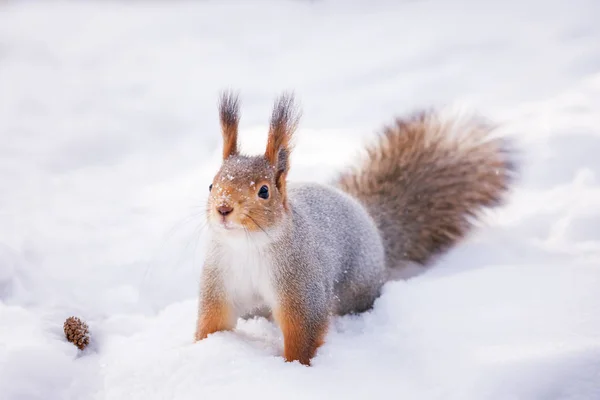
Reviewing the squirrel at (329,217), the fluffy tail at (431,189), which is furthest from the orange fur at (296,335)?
the fluffy tail at (431,189)

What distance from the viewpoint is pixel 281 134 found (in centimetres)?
146

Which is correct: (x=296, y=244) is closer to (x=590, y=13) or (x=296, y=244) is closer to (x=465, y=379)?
(x=465, y=379)

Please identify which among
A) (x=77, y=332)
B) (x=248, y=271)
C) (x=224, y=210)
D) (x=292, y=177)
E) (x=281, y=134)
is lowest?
(x=77, y=332)

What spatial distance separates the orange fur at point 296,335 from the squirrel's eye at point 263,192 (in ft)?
0.97

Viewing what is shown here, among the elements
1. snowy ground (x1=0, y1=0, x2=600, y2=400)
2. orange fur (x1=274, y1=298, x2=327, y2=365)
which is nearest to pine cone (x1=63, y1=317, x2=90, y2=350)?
snowy ground (x1=0, y1=0, x2=600, y2=400)

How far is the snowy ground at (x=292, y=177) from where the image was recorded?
1277mm

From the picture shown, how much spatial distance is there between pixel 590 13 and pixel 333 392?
368cm

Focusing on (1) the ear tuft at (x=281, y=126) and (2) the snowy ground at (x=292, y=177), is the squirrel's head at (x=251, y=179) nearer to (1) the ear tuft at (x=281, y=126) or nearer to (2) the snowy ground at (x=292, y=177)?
(1) the ear tuft at (x=281, y=126)

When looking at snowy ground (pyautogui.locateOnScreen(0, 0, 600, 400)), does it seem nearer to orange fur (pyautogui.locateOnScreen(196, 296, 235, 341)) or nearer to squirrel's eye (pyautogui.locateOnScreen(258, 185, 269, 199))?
orange fur (pyautogui.locateOnScreen(196, 296, 235, 341))

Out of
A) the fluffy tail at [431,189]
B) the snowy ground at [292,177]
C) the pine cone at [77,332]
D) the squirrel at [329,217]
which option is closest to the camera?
the snowy ground at [292,177]

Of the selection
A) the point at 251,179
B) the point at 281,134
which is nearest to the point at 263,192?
the point at 251,179

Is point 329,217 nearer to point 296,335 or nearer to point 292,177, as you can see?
point 296,335

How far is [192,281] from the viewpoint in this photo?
211cm

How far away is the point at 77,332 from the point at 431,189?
1362mm
